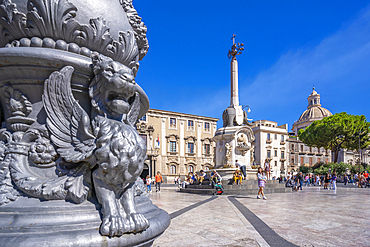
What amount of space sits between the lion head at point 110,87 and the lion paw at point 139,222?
75 centimetres

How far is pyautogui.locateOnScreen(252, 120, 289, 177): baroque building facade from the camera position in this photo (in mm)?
49281

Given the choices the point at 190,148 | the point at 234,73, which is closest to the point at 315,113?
the point at 190,148

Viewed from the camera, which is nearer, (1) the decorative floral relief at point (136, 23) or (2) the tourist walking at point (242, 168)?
(1) the decorative floral relief at point (136, 23)

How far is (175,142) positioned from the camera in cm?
4028

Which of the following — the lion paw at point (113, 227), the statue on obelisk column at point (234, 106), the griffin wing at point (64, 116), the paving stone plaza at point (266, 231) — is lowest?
the paving stone plaza at point (266, 231)

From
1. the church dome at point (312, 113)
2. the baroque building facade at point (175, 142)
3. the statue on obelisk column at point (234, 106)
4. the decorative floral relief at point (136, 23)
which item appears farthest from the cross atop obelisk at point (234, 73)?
the church dome at point (312, 113)

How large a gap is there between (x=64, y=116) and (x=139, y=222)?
0.99m

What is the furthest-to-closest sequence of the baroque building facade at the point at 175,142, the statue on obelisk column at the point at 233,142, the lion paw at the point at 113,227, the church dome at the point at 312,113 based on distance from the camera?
the church dome at the point at 312,113
the baroque building facade at the point at 175,142
the statue on obelisk column at the point at 233,142
the lion paw at the point at 113,227

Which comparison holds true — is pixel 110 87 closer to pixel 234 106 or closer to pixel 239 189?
pixel 239 189

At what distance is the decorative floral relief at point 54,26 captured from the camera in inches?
78.8

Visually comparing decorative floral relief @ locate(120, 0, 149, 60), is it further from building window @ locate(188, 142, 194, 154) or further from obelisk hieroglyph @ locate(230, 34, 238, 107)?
building window @ locate(188, 142, 194, 154)

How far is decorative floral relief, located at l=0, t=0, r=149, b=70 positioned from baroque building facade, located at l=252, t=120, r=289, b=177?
48979mm

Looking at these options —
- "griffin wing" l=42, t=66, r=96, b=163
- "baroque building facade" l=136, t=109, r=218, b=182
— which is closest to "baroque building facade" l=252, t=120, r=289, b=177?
"baroque building facade" l=136, t=109, r=218, b=182

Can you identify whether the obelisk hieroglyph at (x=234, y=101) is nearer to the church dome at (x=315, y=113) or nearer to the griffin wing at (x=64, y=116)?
the griffin wing at (x=64, y=116)
